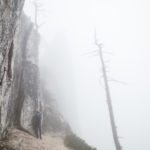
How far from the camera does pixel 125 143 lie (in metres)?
105

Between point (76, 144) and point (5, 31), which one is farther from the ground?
point (5, 31)

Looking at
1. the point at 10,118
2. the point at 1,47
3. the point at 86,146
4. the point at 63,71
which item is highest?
the point at 63,71

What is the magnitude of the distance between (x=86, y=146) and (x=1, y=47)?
12.3 m

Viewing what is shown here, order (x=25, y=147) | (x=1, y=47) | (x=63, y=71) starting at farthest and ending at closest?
(x=63, y=71), (x=25, y=147), (x=1, y=47)

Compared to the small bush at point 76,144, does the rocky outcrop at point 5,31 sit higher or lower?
higher

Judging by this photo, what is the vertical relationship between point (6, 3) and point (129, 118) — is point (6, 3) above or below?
above

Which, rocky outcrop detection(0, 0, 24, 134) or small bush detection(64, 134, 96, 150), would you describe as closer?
rocky outcrop detection(0, 0, 24, 134)

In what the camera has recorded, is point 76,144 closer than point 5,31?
No

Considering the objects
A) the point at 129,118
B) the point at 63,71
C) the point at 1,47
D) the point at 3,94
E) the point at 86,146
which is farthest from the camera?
the point at 129,118

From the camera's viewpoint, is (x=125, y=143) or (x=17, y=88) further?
(x=125, y=143)

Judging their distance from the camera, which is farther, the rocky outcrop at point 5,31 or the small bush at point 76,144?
the small bush at point 76,144

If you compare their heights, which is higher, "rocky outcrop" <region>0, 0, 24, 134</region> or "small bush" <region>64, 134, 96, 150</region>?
"rocky outcrop" <region>0, 0, 24, 134</region>

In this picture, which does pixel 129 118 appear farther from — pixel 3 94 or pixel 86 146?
pixel 3 94

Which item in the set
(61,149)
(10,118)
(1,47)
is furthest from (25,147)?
(1,47)
